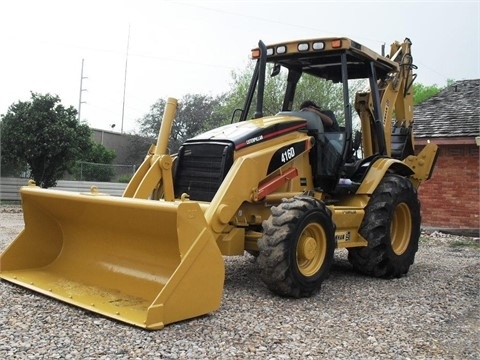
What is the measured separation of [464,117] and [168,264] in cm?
1238

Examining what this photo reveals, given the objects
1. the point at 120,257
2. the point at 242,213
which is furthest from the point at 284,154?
the point at 120,257

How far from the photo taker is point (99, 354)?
3.89 meters

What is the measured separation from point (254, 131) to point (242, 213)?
3.12 feet

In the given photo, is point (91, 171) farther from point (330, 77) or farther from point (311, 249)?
point (311, 249)

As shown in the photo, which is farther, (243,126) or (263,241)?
(243,126)

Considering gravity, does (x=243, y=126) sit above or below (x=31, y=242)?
above

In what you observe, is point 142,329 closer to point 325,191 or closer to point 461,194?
point 325,191

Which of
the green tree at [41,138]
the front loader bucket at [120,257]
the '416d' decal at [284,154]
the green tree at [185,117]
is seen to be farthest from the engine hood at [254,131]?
the green tree at [185,117]

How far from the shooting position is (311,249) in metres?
5.96

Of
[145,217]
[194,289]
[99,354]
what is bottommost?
[99,354]

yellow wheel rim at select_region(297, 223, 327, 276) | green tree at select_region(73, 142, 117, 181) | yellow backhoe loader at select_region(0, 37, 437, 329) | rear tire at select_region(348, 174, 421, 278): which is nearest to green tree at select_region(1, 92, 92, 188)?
green tree at select_region(73, 142, 117, 181)

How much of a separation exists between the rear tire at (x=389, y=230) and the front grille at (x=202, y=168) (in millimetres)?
2125

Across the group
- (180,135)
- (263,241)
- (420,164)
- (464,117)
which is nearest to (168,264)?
(263,241)

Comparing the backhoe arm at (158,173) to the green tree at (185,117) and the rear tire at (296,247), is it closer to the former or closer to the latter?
the rear tire at (296,247)
